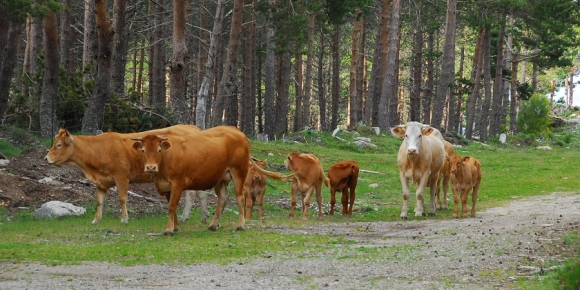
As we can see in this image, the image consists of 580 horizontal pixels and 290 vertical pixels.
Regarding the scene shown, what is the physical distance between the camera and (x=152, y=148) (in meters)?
13.2

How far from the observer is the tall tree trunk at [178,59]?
75.6 feet

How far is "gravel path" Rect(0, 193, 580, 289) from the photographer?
29.3 ft

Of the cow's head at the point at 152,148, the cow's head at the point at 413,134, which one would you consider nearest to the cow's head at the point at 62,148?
the cow's head at the point at 152,148

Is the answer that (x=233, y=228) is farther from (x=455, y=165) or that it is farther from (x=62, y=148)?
(x=455, y=165)

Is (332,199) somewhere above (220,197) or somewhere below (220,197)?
below

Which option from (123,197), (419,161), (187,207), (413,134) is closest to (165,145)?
(123,197)

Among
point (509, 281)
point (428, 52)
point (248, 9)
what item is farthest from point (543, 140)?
point (509, 281)

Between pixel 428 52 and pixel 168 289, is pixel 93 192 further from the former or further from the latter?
pixel 428 52

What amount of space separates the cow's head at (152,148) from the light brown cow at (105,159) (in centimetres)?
225

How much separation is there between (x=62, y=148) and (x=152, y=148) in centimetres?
391

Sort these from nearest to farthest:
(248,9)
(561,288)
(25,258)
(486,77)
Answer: (561,288) → (25,258) → (248,9) → (486,77)

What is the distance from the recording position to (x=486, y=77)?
51000 mm

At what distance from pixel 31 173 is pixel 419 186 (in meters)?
9.24

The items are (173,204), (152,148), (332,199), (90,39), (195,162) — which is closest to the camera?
(152,148)
